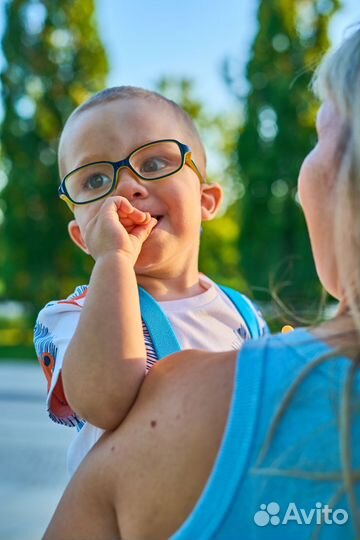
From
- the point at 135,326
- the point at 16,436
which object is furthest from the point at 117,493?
the point at 16,436

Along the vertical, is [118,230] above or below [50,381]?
above

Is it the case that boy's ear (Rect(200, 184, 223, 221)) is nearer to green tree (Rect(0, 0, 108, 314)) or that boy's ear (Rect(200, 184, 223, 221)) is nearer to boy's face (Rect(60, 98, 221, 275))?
boy's face (Rect(60, 98, 221, 275))

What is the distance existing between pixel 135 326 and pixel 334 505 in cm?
37

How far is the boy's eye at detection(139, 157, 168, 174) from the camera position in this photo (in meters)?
1.57

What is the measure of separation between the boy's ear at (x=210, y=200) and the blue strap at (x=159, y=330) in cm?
54

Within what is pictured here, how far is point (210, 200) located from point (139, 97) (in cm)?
40

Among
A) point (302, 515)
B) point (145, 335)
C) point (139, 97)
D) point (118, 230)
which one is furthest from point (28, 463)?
point (302, 515)

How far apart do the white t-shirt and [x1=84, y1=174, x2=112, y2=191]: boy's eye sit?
0.23 m

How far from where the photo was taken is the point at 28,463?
19.2ft

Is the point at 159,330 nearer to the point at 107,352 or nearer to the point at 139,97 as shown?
the point at 107,352

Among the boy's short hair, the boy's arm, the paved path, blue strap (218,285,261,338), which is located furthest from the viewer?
the paved path

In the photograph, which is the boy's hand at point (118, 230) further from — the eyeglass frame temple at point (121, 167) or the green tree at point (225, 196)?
the green tree at point (225, 196)

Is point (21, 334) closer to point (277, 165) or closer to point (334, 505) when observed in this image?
point (277, 165)

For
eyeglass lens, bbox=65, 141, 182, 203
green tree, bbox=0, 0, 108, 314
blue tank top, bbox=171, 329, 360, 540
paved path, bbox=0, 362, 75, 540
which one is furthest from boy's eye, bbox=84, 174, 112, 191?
green tree, bbox=0, 0, 108, 314
